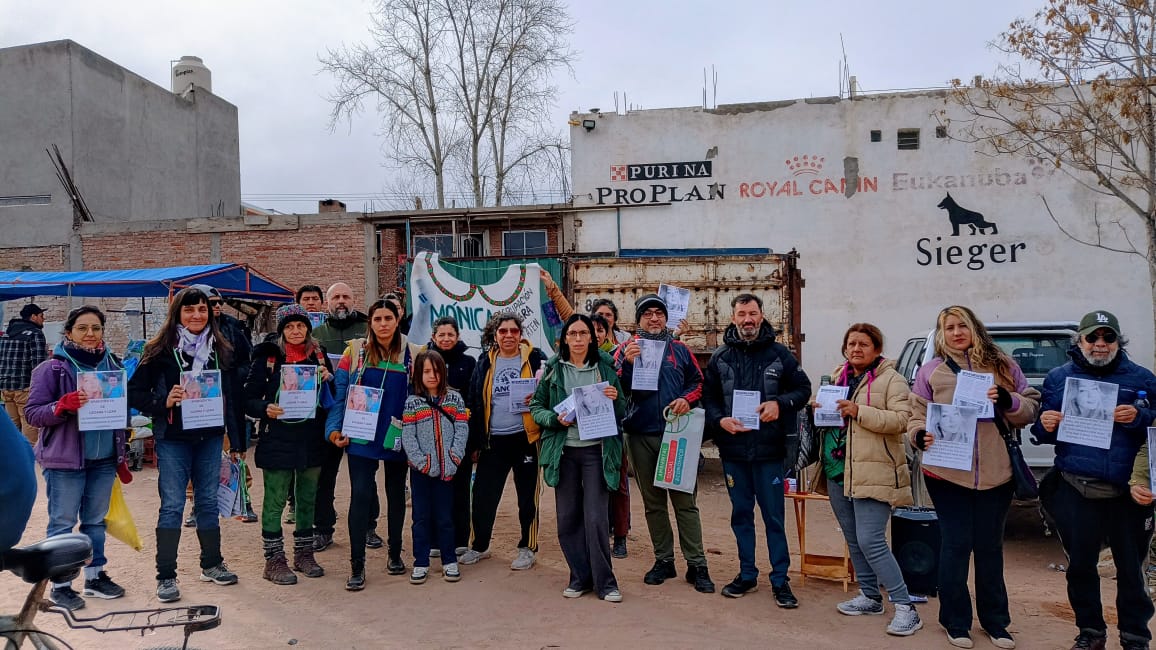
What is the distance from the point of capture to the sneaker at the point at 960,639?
4.29m

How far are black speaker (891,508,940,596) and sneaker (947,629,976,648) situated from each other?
0.73 metres

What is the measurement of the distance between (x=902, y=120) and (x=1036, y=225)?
3.35 m

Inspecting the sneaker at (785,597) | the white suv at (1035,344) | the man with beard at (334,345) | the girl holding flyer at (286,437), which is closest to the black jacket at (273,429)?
the girl holding flyer at (286,437)

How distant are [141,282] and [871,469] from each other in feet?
33.9

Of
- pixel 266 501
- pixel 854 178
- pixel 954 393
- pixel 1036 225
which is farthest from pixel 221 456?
pixel 1036 225

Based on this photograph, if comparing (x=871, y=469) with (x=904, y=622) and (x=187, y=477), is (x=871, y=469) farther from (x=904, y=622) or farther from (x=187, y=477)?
(x=187, y=477)

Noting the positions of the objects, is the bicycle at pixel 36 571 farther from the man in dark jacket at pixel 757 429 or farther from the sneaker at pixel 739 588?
the sneaker at pixel 739 588

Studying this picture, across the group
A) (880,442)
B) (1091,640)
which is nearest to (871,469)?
(880,442)

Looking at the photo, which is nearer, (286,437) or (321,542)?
(286,437)

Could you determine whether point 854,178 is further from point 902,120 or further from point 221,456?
point 221,456

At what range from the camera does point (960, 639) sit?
4316mm

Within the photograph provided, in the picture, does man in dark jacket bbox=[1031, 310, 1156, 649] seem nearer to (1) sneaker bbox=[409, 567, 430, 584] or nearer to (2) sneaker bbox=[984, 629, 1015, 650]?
(2) sneaker bbox=[984, 629, 1015, 650]

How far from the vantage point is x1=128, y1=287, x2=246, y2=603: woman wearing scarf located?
5059 mm

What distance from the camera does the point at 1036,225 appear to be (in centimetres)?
1533
